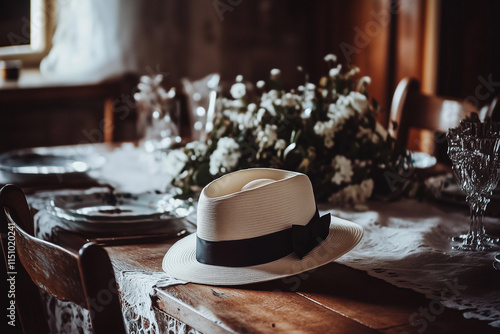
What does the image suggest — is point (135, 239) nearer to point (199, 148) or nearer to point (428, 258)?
point (199, 148)

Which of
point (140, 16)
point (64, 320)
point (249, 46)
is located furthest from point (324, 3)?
point (64, 320)

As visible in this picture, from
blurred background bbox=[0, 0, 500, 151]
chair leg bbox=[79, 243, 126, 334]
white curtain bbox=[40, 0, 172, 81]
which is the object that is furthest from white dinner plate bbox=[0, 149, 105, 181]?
white curtain bbox=[40, 0, 172, 81]

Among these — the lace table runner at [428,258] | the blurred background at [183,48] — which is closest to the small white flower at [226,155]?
the lace table runner at [428,258]

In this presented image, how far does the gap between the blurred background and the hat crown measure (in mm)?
2242

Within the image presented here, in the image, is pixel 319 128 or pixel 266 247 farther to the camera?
pixel 319 128

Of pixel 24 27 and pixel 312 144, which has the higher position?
pixel 24 27

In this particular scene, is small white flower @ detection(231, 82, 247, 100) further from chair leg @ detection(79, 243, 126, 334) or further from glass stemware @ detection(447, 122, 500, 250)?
chair leg @ detection(79, 243, 126, 334)

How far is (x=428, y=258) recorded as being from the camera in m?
1.00

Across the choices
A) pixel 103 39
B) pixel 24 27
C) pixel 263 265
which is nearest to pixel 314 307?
pixel 263 265

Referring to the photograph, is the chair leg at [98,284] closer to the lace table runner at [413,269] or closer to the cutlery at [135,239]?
the lace table runner at [413,269]

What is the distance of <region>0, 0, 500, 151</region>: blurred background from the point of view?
323 centimetres

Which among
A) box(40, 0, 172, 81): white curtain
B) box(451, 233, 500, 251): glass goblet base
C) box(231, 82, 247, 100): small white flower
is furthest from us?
box(40, 0, 172, 81): white curtain

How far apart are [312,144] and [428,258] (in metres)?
0.46

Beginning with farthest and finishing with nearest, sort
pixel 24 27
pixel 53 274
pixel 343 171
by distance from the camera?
1. pixel 24 27
2. pixel 343 171
3. pixel 53 274
